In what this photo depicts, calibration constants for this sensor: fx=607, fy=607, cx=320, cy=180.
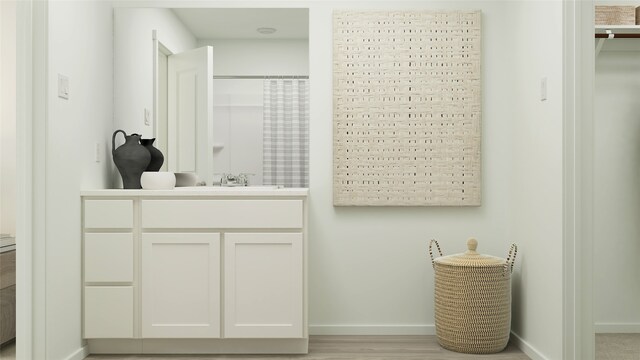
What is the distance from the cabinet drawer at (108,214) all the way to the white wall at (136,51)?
0.46 metres

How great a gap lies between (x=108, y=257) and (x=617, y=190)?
2829mm

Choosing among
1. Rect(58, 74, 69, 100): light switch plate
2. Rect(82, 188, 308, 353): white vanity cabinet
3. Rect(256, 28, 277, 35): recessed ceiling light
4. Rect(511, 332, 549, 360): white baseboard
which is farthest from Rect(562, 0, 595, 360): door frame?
Rect(58, 74, 69, 100): light switch plate

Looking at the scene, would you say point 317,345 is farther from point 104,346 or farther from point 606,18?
point 606,18

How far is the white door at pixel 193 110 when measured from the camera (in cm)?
345

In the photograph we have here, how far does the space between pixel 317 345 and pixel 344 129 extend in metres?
1.19

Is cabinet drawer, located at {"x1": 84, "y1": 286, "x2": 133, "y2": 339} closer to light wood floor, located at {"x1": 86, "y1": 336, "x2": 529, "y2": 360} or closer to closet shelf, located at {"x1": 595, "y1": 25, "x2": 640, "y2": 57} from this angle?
light wood floor, located at {"x1": 86, "y1": 336, "x2": 529, "y2": 360}

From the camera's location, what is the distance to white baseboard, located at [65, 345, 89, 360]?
2879mm

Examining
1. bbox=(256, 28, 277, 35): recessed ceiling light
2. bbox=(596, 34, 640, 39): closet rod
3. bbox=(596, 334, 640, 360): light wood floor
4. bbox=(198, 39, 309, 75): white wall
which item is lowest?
bbox=(596, 334, 640, 360): light wood floor

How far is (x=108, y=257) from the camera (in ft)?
9.81

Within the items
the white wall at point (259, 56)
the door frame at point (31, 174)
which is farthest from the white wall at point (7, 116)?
the white wall at point (259, 56)

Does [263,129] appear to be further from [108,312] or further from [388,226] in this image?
[108,312]

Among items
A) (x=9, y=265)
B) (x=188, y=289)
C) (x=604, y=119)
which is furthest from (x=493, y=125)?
(x=9, y=265)

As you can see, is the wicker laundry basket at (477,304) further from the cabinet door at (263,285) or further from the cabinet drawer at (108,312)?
the cabinet drawer at (108,312)

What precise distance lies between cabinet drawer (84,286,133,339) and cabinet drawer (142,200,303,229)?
37 centimetres
